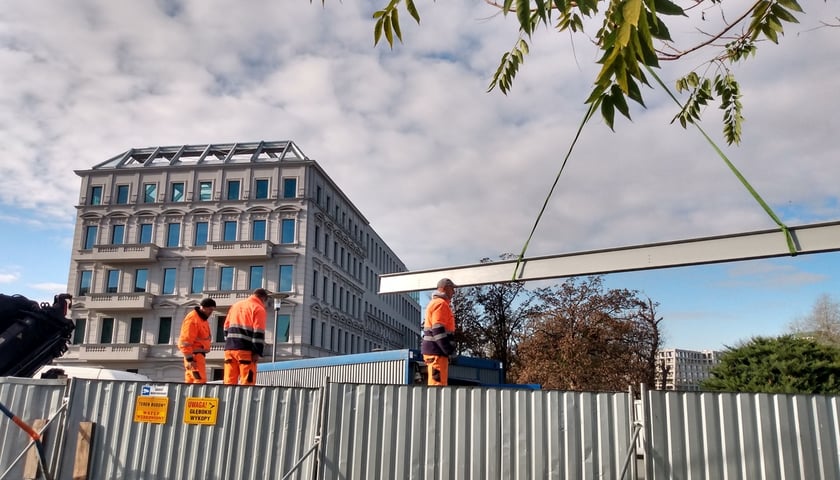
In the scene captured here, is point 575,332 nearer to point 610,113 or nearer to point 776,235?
point 776,235

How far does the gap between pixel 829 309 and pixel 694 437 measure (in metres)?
53.9

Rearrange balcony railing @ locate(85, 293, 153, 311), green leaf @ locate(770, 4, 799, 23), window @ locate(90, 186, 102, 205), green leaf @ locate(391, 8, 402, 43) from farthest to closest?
window @ locate(90, 186, 102, 205) → balcony railing @ locate(85, 293, 153, 311) → green leaf @ locate(770, 4, 799, 23) → green leaf @ locate(391, 8, 402, 43)

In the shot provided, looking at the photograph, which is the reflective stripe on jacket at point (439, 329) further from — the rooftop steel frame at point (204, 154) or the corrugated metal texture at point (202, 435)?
the rooftop steel frame at point (204, 154)

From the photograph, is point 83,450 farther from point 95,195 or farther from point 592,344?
point 95,195

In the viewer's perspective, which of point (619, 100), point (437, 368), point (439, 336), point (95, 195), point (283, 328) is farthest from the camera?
point (95, 195)

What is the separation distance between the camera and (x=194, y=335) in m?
9.42

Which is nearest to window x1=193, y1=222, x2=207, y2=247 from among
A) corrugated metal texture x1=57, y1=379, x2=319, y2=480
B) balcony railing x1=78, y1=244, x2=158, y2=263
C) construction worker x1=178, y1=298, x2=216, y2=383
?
balcony railing x1=78, y1=244, x2=158, y2=263

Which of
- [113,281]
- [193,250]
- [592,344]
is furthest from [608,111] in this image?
[113,281]

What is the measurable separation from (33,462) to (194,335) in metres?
3.03

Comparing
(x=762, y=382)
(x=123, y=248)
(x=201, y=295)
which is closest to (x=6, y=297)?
(x=762, y=382)

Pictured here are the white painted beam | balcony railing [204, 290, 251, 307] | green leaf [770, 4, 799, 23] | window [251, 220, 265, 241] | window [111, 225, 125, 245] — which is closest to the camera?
green leaf [770, 4, 799, 23]

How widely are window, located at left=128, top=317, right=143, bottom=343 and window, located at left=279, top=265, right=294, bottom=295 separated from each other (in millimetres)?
10768

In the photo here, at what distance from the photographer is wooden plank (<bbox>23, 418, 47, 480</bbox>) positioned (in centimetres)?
663

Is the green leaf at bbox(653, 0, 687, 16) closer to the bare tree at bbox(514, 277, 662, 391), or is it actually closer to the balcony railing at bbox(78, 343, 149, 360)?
the bare tree at bbox(514, 277, 662, 391)
